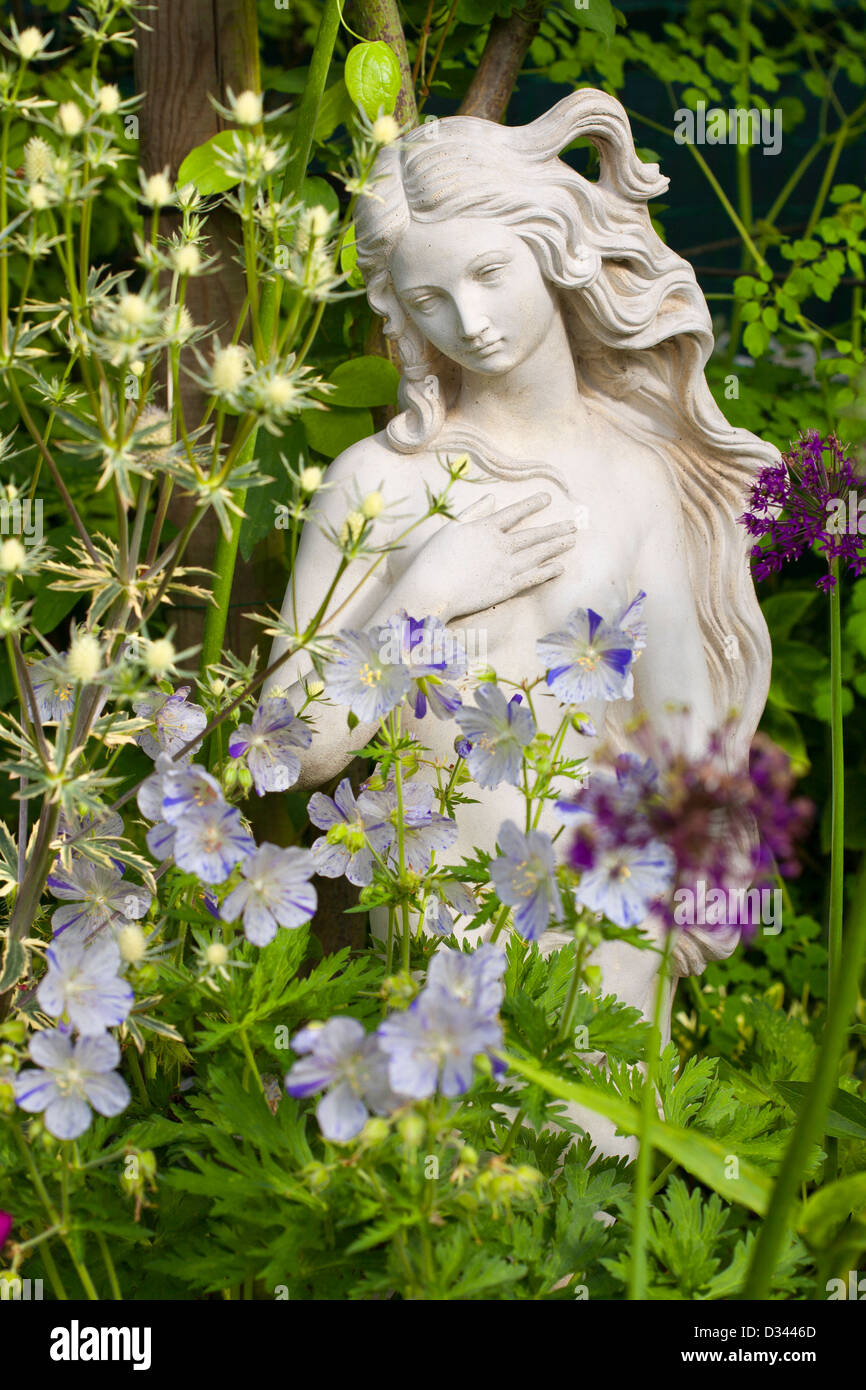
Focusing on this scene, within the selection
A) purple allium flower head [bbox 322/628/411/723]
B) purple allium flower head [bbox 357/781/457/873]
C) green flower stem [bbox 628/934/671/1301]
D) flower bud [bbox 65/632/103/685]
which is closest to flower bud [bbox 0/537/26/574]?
flower bud [bbox 65/632/103/685]

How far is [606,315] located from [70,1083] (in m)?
1.00

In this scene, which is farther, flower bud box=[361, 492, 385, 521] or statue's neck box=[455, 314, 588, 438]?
statue's neck box=[455, 314, 588, 438]

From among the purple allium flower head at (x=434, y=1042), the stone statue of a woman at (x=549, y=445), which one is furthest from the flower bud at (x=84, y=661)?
the stone statue of a woman at (x=549, y=445)

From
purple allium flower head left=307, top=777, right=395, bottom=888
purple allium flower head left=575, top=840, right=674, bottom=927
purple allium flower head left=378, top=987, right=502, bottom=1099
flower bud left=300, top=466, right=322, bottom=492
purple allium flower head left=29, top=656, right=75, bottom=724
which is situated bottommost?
purple allium flower head left=378, top=987, right=502, bottom=1099

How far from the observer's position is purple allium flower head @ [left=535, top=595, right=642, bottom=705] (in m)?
0.89

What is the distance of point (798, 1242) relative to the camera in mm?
1003

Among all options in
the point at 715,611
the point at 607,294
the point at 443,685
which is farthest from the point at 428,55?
the point at 443,685

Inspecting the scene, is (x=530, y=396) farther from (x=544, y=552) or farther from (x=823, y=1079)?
(x=823, y=1079)

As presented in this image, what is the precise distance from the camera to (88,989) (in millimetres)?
776

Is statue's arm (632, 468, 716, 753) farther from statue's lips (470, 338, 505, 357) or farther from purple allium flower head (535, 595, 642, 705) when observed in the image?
purple allium flower head (535, 595, 642, 705)

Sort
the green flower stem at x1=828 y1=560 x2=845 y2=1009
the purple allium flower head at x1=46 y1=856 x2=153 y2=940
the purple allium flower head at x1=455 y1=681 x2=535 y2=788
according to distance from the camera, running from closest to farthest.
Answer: the purple allium flower head at x1=455 y1=681 x2=535 y2=788, the purple allium flower head at x1=46 y1=856 x2=153 y2=940, the green flower stem at x1=828 y1=560 x2=845 y2=1009

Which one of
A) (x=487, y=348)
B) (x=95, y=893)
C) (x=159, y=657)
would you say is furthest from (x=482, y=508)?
(x=159, y=657)

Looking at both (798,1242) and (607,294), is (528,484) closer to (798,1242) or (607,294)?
(607,294)

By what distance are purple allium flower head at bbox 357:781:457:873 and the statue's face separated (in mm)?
553
